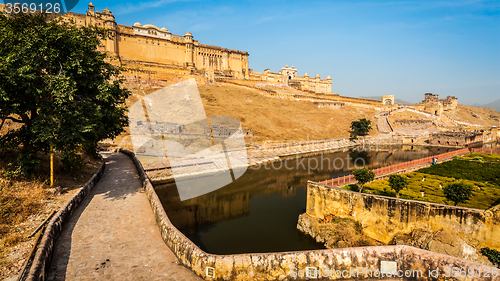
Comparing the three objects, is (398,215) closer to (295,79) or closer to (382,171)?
(382,171)

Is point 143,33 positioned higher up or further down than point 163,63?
higher up

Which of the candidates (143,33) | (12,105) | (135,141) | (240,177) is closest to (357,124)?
(240,177)

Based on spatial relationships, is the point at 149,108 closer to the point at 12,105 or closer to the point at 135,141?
the point at 135,141

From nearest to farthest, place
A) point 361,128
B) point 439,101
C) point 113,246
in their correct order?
point 113,246, point 361,128, point 439,101

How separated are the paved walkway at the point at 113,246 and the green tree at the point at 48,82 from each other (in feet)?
11.4

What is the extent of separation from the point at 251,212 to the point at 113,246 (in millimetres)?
10509

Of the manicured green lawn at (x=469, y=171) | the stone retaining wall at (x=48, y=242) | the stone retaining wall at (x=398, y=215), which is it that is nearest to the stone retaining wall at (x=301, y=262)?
the stone retaining wall at (x=48, y=242)

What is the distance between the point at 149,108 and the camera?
48.2 meters

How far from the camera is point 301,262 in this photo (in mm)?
6531

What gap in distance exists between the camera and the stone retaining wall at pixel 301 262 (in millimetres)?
6180

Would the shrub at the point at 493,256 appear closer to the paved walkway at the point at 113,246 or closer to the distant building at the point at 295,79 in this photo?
the paved walkway at the point at 113,246

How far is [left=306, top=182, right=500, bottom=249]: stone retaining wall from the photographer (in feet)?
29.7

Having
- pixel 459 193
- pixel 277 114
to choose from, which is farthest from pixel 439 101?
pixel 459 193

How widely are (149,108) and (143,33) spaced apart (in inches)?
1271
